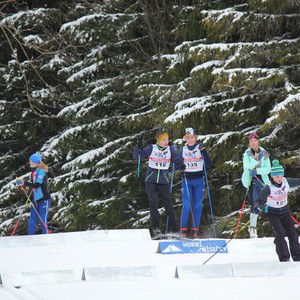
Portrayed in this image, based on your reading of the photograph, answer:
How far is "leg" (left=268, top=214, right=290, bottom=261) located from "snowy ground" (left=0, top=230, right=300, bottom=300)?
0.66ft

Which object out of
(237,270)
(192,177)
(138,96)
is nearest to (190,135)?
(192,177)

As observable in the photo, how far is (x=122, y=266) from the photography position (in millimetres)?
9641

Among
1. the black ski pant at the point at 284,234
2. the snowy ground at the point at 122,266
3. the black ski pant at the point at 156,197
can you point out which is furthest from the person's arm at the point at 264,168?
the black ski pant at the point at 284,234

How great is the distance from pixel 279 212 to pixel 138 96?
12400 mm

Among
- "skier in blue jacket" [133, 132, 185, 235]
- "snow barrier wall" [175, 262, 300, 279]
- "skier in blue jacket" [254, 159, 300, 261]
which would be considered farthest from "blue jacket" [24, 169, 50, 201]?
"snow barrier wall" [175, 262, 300, 279]

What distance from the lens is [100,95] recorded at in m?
22.1

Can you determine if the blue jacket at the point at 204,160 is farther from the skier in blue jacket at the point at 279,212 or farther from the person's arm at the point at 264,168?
the skier in blue jacket at the point at 279,212

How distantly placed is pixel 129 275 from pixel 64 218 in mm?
12896

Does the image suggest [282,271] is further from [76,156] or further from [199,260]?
[76,156]

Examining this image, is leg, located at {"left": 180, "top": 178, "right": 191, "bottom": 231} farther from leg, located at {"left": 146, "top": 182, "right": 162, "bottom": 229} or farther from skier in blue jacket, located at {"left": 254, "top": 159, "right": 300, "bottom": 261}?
skier in blue jacket, located at {"left": 254, "top": 159, "right": 300, "bottom": 261}

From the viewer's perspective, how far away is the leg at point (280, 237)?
1016cm

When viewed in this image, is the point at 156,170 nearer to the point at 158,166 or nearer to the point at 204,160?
the point at 158,166

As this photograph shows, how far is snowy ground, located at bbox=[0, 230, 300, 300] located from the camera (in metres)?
8.25

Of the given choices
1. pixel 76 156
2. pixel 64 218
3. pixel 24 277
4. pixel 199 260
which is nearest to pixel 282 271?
pixel 199 260
